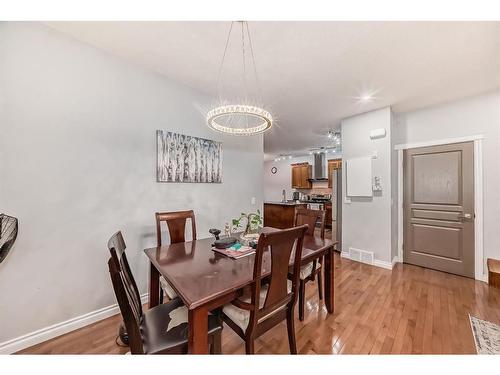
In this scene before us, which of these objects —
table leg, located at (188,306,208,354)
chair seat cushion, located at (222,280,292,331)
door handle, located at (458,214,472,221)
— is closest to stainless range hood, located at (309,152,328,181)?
door handle, located at (458,214,472,221)

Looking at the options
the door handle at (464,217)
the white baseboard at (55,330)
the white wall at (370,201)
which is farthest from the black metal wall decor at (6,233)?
the door handle at (464,217)

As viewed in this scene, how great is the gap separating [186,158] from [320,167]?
529cm

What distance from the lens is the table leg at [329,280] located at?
2.03m

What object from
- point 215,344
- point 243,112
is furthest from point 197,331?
point 243,112

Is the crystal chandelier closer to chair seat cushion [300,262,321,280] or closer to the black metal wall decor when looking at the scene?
chair seat cushion [300,262,321,280]

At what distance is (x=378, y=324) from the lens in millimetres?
1870

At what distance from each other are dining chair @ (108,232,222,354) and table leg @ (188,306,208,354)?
9 centimetres

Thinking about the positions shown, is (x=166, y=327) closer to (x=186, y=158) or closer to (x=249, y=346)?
A: (x=249, y=346)

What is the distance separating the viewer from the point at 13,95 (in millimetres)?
1562

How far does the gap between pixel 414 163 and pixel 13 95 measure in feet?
16.1

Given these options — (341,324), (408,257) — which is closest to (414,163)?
(408,257)

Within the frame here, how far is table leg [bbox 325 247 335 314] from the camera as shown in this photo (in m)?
2.03

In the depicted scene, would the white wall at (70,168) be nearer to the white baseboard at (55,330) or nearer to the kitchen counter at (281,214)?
the white baseboard at (55,330)
